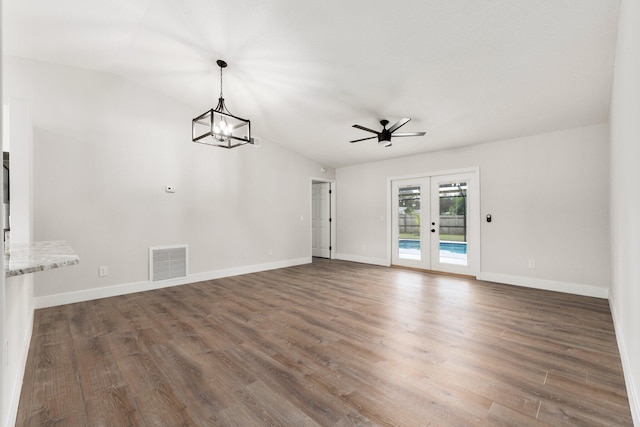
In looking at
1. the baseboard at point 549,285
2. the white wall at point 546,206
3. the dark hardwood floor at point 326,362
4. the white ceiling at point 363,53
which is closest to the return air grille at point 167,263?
the dark hardwood floor at point 326,362

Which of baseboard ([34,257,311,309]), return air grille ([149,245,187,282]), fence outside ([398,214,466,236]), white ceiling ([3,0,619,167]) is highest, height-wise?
white ceiling ([3,0,619,167])

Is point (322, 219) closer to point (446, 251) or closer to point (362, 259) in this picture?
point (362, 259)

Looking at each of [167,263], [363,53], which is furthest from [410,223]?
[167,263]

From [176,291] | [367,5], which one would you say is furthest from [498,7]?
[176,291]

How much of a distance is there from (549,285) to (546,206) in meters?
1.23

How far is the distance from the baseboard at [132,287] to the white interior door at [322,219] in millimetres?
1929

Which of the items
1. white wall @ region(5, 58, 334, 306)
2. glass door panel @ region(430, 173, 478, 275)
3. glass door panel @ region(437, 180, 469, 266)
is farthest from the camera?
glass door panel @ region(437, 180, 469, 266)

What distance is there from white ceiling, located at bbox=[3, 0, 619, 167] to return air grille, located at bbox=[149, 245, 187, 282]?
8.35ft

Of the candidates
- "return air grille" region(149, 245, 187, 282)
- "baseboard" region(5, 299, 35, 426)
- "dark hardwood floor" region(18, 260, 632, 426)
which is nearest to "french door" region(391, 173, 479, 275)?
"dark hardwood floor" region(18, 260, 632, 426)

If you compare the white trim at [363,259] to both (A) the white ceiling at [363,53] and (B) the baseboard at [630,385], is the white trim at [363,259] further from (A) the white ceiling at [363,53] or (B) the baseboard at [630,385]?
(B) the baseboard at [630,385]

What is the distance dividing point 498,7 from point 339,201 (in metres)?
5.61

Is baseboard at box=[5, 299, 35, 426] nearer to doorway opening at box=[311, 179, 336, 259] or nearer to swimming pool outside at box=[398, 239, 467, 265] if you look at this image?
swimming pool outside at box=[398, 239, 467, 265]

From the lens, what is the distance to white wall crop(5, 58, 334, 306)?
3926 mm

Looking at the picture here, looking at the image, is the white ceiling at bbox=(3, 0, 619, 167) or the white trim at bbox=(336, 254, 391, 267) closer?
the white ceiling at bbox=(3, 0, 619, 167)
